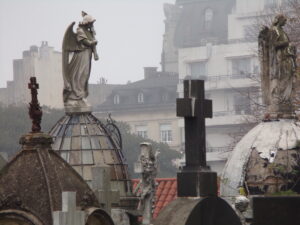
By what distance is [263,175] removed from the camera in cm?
1884

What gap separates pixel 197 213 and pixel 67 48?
26.6 ft

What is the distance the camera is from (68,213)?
13391mm

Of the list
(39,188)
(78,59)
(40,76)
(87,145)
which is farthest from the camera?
(40,76)

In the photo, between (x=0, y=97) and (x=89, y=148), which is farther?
(x=0, y=97)

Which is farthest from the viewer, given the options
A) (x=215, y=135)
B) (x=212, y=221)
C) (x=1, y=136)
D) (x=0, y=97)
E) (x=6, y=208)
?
(x=215, y=135)

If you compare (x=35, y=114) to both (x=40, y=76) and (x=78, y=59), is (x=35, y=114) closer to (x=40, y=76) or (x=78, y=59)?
(x=78, y=59)

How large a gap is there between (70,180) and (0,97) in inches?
3525

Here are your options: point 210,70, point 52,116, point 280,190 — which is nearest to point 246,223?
point 280,190

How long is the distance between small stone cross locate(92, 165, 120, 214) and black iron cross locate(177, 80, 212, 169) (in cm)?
95

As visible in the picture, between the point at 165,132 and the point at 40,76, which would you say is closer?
the point at 40,76

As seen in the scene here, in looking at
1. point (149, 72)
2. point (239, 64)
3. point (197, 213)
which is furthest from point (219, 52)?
point (197, 213)

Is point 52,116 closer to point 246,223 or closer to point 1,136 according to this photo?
point 1,136

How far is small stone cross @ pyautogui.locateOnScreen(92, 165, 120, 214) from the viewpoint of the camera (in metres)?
16.6

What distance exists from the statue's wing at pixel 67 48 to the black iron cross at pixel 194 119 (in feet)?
22.9
